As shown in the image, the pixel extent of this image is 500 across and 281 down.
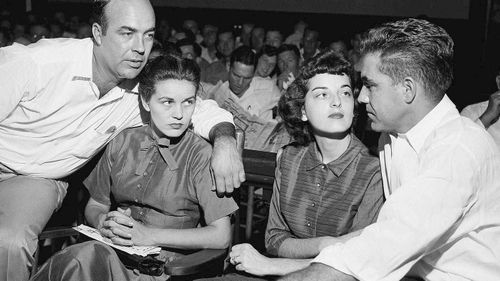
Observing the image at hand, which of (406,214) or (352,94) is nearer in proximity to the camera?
(406,214)

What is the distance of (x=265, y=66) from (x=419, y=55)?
411 centimetres

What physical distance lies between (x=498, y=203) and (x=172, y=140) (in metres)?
1.19

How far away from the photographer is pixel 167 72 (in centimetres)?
217

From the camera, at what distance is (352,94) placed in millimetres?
2070

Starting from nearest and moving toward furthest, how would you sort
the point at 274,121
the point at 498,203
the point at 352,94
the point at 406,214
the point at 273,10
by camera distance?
1. the point at 406,214
2. the point at 498,203
3. the point at 352,94
4. the point at 274,121
5. the point at 273,10

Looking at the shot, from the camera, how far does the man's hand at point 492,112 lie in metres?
3.30

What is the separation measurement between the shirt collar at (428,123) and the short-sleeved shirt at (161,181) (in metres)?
0.71

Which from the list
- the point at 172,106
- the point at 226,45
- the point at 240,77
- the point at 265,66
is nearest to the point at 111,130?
the point at 172,106

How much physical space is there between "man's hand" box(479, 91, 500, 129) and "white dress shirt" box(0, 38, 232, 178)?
1752 millimetres

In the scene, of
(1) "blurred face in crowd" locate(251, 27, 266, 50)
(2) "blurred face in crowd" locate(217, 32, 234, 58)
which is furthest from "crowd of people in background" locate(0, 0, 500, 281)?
(1) "blurred face in crowd" locate(251, 27, 266, 50)

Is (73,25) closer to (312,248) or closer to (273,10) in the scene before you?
(273,10)

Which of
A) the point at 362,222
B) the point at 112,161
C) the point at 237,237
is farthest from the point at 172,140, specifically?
the point at 362,222

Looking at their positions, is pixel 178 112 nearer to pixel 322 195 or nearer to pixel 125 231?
pixel 125 231

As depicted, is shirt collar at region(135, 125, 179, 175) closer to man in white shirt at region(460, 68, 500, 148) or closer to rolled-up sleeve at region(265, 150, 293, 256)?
rolled-up sleeve at region(265, 150, 293, 256)
